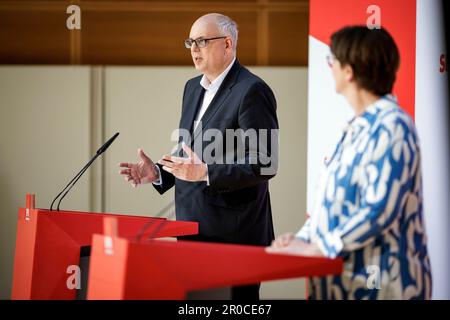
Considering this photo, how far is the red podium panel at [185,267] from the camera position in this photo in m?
1.77

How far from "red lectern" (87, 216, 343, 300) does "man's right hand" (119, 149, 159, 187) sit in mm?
1002

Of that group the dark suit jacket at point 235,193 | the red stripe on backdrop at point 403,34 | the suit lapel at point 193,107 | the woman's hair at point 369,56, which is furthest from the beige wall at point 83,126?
the woman's hair at point 369,56

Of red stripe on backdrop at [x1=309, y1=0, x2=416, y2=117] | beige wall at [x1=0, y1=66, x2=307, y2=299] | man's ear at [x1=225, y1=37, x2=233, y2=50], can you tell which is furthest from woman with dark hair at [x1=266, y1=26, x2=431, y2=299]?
beige wall at [x1=0, y1=66, x2=307, y2=299]

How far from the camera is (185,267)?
1797mm

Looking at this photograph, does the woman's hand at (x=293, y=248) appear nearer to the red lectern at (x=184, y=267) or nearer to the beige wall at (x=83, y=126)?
the red lectern at (x=184, y=267)

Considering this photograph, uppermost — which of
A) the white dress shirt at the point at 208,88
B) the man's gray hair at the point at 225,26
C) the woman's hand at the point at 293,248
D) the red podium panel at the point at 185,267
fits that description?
the man's gray hair at the point at 225,26

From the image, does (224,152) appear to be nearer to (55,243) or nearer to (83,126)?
(55,243)

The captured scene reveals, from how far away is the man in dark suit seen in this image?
2646 mm

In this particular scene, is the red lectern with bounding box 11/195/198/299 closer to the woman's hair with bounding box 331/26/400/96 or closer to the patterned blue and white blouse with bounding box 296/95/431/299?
the patterned blue and white blouse with bounding box 296/95/431/299

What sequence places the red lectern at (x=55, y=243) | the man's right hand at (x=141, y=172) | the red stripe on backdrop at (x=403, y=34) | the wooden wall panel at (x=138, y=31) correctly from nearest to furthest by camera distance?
the red lectern at (x=55, y=243) → the man's right hand at (x=141, y=172) → the red stripe on backdrop at (x=403, y=34) → the wooden wall panel at (x=138, y=31)

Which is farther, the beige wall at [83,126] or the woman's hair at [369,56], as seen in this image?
the beige wall at [83,126]

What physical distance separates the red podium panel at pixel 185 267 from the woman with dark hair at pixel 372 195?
50 mm

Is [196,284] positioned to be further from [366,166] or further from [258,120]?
[258,120]

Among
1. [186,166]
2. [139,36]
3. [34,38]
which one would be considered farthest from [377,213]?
[34,38]
